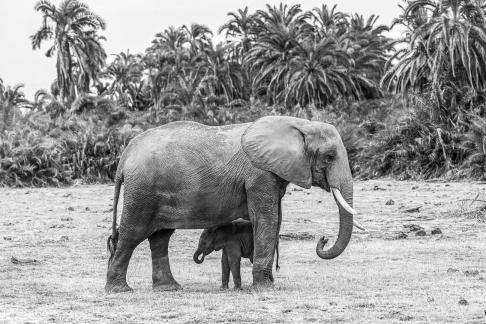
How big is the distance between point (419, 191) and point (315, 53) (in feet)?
77.2

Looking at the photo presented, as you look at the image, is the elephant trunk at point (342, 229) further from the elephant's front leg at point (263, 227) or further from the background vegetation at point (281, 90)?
the background vegetation at point (281, 90)

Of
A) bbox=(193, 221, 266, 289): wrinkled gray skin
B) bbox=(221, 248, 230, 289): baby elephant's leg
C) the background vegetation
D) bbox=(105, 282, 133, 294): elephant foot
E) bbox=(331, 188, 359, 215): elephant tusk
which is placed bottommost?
bbox=(105, 282, 133, 294): elephant foot

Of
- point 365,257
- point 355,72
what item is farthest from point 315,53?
point 365,257

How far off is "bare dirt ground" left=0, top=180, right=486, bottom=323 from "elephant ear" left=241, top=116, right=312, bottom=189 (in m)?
1.49

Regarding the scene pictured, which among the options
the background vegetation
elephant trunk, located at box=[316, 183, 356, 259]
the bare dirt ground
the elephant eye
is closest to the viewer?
the bare dirt ground

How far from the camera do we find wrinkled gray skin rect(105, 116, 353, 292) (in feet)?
38.8

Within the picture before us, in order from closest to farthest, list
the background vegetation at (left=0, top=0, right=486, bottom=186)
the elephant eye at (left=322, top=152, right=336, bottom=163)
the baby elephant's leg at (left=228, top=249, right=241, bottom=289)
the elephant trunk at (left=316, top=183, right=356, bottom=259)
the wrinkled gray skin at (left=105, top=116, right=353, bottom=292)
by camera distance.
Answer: the elephant trunk at (left=316, top=183, right=356, bottom=259)
the wrinkled gray skin at (left=105, top=116, right=353, bottom=292)
the elephant eye at (left=322, top=152, right=336, bottom=163)
the baby elephant's leg at (left=228, top=249, right=241, bottom=289)
the background vegetation at (left=0, top=0, right=486, bottom=186)

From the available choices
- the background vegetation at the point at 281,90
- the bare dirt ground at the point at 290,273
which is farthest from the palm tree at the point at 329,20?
the bare dirt ground at the point at 290,273

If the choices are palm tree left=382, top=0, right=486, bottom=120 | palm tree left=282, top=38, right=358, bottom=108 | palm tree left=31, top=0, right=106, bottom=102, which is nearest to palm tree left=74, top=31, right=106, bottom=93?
palm tree left=31, top=0, right=106, bottom=102

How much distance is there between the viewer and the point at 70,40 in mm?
60188

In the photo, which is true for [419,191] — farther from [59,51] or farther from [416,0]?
[59,51]

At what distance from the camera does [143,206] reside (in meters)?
12.1

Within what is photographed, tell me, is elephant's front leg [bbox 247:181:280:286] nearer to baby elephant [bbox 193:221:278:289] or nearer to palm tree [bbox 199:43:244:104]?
baby elephant [bbox 193:221:278:289]

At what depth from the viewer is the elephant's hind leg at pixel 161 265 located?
1241 centimetres
